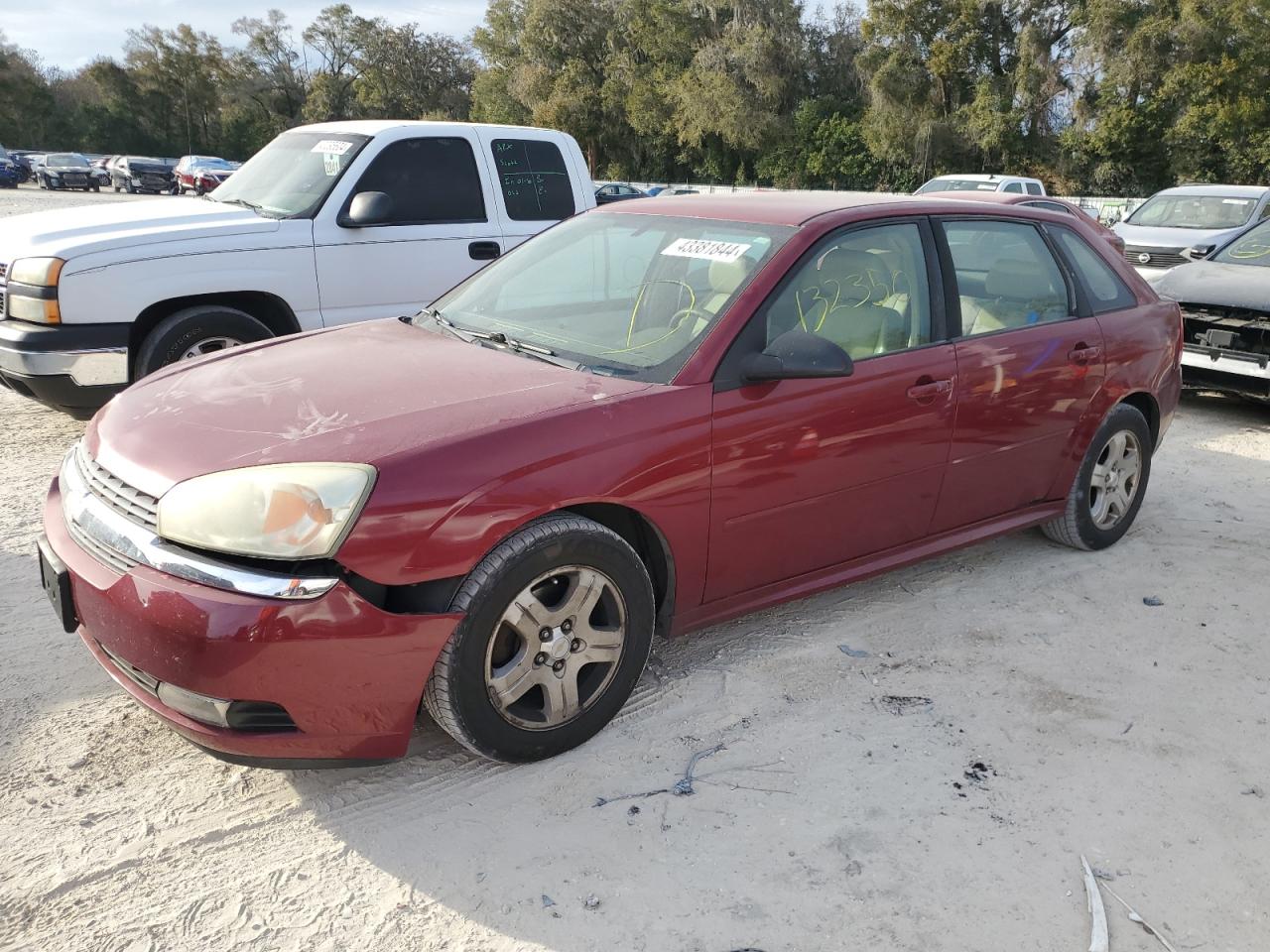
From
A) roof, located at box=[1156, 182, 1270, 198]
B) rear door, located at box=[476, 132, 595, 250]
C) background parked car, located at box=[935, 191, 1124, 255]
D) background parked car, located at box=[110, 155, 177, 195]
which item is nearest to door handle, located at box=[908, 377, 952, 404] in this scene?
background parked car, located at box=[935, 191, 1124, 255]

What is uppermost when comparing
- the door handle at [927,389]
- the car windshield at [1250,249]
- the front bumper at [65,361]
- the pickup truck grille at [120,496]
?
the car windshield at [1250,249]

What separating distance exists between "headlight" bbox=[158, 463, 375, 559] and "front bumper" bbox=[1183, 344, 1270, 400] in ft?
22.5

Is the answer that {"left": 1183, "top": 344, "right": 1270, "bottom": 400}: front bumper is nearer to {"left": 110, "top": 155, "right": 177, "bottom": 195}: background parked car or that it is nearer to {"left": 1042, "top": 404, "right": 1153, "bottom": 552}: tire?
{"left": 1042, "top": 404, "right": 1153, "bottom": 552}: tire

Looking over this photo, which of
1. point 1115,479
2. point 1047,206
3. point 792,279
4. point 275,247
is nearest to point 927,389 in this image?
point 792,279

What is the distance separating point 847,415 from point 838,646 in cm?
91

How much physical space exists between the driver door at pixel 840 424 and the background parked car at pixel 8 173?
163 ft

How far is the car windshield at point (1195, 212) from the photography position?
14.3m

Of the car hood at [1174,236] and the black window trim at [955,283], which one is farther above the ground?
the black window trim at [955,283]

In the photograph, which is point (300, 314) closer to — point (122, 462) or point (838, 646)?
point (122, 462)

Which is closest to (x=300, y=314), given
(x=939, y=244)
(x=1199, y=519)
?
(x=939, y=244)

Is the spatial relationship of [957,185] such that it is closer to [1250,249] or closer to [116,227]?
[1250,249]

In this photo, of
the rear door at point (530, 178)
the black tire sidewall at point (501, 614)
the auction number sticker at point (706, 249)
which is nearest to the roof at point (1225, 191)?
the rear door at point (530, 178)

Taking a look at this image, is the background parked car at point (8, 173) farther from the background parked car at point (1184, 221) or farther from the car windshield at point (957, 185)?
the background parked car at point (1184, 221)

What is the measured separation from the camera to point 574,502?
9.43 ft
